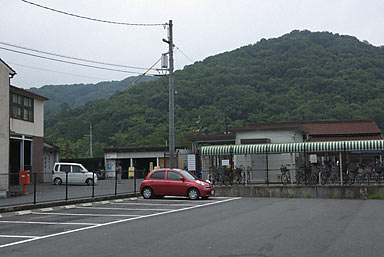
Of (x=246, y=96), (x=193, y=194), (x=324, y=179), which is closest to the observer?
(x=193, y=194)

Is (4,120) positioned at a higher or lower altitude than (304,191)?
higher

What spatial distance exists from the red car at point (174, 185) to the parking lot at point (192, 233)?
528 cm

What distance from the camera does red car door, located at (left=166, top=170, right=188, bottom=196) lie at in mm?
20984

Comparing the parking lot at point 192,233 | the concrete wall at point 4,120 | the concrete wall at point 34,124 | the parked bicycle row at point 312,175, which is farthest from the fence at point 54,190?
the concrete wall at point 34,124

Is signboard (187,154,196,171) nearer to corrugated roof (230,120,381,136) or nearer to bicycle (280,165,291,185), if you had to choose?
bicycle (280,165,291,185)

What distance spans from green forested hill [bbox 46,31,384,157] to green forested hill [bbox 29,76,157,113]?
88.5 ft

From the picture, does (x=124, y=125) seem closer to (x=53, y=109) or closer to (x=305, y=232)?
(x=53, y=109)

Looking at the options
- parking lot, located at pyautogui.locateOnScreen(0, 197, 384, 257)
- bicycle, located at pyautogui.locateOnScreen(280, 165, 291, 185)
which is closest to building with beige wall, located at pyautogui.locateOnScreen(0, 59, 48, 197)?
parking lot, located at pyautogui.locateOnScreen(0, 197, 384, 257)

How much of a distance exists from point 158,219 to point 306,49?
238 ft

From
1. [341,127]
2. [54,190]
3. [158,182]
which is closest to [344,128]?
[341,127]

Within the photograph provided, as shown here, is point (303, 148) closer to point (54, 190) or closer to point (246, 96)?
point (54, 190)

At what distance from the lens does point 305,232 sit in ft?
33.4

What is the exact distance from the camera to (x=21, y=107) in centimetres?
3166

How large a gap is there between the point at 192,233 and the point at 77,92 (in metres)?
119
